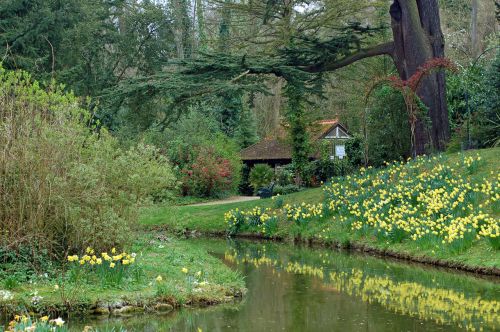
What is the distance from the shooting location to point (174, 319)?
926 cm

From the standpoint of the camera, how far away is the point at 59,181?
34.1 ft

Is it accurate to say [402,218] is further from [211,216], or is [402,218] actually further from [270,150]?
[270,150]

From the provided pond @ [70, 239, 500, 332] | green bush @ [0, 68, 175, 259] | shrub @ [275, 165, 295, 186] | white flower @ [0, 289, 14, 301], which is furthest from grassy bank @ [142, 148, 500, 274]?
shrub @ [275, 165, 295, 186]

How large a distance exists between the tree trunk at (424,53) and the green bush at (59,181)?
41.3ft

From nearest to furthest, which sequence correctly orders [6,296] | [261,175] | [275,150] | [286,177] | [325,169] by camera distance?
[6,296] → [325,169] → [286,177] → [261,175] → [275,150]

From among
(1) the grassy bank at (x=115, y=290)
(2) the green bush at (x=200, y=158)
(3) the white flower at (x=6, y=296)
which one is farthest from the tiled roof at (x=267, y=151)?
(3) the white flower at (x=6, y=296)

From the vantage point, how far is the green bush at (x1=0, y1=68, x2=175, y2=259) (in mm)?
10391

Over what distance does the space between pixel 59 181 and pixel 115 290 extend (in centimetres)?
181

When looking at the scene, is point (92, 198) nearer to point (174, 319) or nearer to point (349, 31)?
point (174, 319)

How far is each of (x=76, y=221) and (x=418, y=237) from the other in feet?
24.9

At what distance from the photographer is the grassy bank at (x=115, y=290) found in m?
9.12

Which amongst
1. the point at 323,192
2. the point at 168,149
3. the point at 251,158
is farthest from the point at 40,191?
the point at 251,158

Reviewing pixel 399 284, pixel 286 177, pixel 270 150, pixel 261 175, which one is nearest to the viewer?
pixel 399 284

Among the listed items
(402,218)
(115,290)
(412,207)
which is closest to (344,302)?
(115,290)
